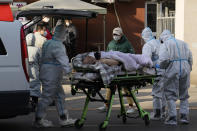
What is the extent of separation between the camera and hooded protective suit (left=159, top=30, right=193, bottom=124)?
37.7ft

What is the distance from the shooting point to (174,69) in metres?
11.5

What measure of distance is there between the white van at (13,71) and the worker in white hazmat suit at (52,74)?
4.35ft

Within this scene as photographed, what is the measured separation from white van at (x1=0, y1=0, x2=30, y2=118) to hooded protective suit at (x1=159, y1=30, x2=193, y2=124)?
3071 mm

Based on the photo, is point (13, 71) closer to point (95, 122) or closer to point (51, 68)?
point (51, 68)

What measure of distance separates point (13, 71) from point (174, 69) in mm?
3433

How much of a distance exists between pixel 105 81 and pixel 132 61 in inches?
34.0

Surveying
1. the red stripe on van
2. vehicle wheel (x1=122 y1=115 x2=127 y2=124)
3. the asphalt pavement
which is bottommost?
the asphalt pavement

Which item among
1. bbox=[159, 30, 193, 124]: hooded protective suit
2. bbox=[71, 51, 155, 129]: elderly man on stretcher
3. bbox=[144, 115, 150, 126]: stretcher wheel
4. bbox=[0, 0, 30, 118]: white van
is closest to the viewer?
bbox=[0, 0, 30, 118]: white van

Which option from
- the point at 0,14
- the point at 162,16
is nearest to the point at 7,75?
the point at 0,14

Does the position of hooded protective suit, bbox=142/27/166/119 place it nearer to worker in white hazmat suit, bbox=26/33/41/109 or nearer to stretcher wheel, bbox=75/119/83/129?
stretcher wheel, bbox=75/119/83/129

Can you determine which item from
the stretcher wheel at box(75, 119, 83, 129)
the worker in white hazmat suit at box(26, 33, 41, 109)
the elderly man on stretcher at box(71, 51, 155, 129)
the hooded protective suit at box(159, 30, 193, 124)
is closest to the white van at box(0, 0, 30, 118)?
the elderly man on stretcher at box(71, 51, 155, 129)

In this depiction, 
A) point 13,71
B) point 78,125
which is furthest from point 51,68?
point 13,71

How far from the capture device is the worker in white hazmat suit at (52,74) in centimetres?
1089

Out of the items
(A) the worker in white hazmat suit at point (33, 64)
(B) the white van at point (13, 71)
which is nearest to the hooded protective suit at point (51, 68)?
(B) the white van at point (13, 71)
